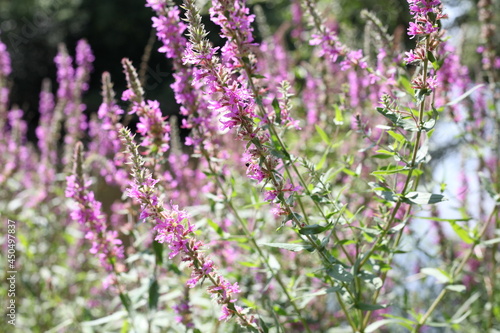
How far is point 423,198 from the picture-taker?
64.4 inches

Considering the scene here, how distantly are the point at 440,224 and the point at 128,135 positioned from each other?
2424 millimetres

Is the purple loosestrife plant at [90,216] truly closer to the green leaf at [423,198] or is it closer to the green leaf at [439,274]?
the green leaf at [423,198]

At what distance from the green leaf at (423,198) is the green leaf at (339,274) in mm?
302

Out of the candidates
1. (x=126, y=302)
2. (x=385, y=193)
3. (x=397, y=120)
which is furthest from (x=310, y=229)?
(x=126, y=302)

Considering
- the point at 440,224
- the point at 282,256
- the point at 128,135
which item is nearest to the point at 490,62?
the point at 440,224

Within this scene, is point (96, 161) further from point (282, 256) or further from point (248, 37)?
point (248, 37)

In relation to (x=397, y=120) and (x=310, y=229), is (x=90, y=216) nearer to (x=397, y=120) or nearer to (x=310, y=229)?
(x=310, y=229)

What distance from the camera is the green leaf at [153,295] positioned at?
2.27 metres

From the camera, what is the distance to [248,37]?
5.49 feet

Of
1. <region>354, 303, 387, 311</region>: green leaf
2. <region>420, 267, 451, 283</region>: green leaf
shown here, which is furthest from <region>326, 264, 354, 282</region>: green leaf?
<region>420, 267, 451, 283</region>: green leaf

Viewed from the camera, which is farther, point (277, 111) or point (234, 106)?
point (277, 111)

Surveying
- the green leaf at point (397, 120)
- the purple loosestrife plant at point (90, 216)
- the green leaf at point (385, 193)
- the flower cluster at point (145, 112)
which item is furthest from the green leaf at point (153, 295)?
A: the green leaf at point (397, 120)

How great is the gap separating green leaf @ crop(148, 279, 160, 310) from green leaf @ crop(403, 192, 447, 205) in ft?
3.96

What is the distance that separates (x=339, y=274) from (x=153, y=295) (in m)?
1.00
